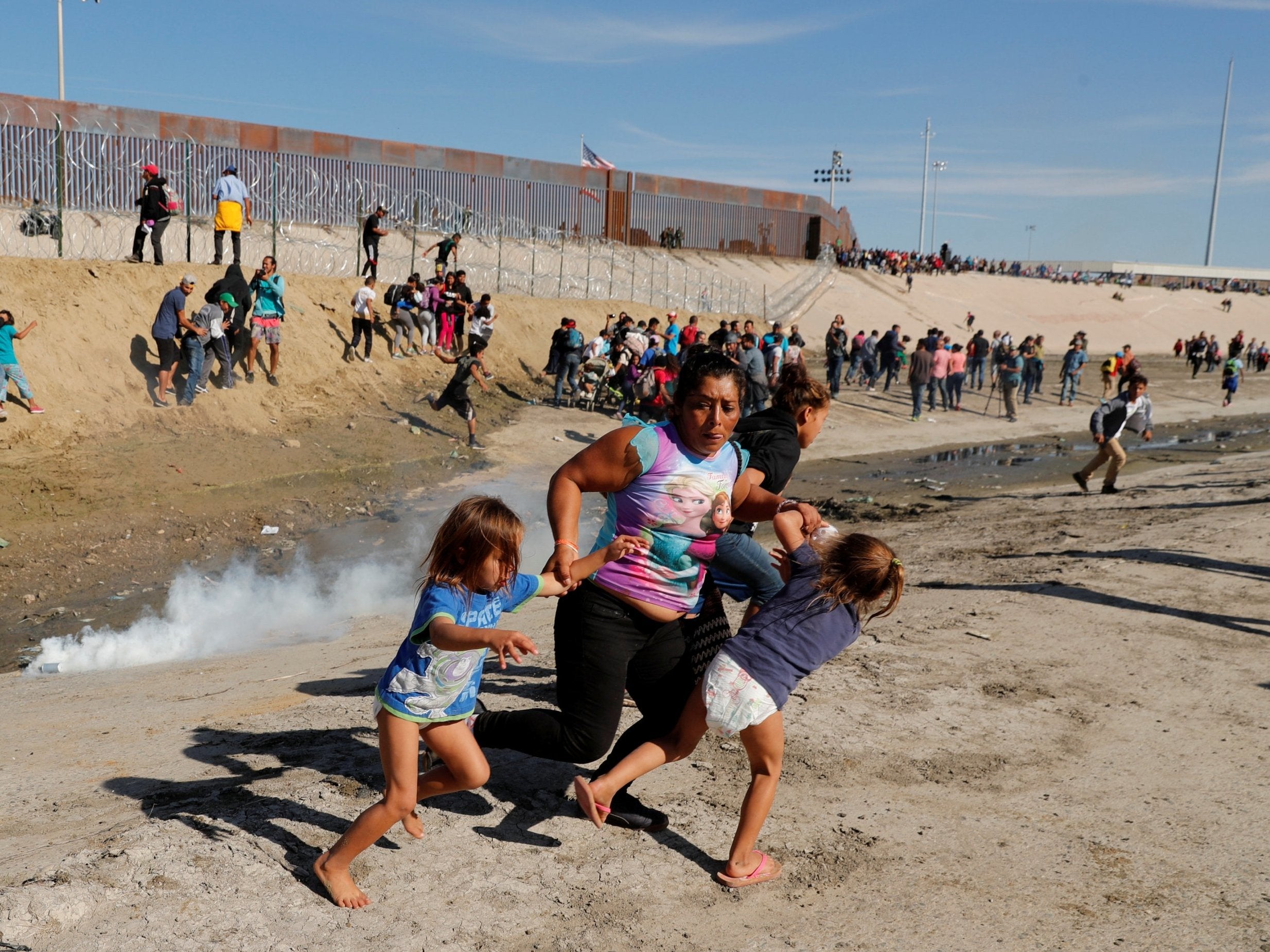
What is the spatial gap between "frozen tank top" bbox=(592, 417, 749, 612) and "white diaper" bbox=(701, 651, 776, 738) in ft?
1.07

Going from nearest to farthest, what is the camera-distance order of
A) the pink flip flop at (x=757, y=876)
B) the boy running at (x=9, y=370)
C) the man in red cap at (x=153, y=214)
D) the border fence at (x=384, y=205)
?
the pink flip flop at (x=757, y=876) → the boy running at (x=9, y=370) → the man in red cap at (x=153, y=214) → the border fence at (x=384, y=205)

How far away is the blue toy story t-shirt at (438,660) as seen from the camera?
3166 mm

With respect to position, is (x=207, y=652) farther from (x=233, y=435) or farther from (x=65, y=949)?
(x=233, y=435)

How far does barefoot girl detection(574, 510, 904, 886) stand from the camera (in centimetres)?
334

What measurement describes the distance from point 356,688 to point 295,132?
2668 centimetres

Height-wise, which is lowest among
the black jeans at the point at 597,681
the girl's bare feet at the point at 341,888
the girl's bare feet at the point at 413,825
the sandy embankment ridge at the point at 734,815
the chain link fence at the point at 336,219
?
the sandy embankment ridge at the point at 734,815

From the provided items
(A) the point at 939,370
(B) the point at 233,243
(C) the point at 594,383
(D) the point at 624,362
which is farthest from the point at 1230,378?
(B) the point at 233,243

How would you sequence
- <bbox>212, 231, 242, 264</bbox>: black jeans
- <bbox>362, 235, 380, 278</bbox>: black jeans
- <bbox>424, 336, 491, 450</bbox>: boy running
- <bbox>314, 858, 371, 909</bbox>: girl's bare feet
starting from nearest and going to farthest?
1. <bbox>314, 858, 371, 909</bbox>: girl's bare feet
2. <bbox>424, 336, 491, 450</bbox>: boy running
3. <bbox>212, 231, 242, 264</bbox>: black jeans
4. <bbox>362, 235, 380, 278</bbox>: black jeans

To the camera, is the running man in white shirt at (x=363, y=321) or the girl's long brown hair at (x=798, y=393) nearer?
the girl's long brown hair at (x=798, y=393)

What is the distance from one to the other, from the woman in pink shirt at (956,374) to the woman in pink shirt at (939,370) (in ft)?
0.36

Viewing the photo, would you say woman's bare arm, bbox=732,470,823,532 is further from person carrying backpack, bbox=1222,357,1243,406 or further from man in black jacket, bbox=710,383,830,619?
person carrying backpack, bbox=1222,357,1243,406

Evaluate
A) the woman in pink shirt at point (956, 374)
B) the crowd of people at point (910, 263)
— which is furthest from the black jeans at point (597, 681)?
the crowd of people at point (910, 263)

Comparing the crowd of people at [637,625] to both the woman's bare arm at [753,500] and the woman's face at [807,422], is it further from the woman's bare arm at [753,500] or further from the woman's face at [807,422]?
the woman's face at [807,422]

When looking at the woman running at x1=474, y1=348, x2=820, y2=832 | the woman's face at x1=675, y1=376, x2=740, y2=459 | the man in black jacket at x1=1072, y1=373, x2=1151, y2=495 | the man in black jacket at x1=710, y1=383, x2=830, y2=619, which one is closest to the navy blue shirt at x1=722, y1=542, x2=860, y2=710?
the woman running at x1=474, y1=348, x2=820, y2=832
